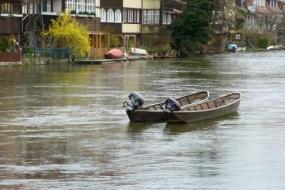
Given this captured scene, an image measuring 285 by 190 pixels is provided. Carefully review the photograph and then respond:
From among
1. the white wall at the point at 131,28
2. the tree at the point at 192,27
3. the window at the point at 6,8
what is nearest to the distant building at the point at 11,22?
the window at the point at 6,8

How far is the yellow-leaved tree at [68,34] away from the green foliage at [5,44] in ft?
21.7

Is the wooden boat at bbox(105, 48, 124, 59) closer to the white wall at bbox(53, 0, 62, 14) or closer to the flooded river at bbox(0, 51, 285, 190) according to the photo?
the white wall at bbox(53, 0, 62, 14)

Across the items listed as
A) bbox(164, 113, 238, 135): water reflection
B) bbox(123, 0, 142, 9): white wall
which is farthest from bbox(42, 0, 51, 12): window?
bbox(164, 113, 238, 135): water reflection

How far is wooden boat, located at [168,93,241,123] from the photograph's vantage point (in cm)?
3011

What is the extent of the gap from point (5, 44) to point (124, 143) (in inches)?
1793

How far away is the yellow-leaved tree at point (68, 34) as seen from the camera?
252 ft

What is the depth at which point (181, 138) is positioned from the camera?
1081 inches

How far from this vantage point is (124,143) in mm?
26250

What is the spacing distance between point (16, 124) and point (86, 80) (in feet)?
78.3

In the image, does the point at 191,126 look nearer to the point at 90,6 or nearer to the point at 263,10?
the point at 90,6

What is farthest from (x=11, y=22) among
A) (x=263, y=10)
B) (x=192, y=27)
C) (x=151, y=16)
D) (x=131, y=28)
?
(x=263, y=10)

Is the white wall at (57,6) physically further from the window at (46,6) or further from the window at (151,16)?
the window at (151,16)

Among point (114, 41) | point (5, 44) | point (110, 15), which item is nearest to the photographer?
point (5, 44)

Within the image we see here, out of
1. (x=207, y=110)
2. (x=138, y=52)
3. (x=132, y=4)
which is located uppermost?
(x=132, y=4)
